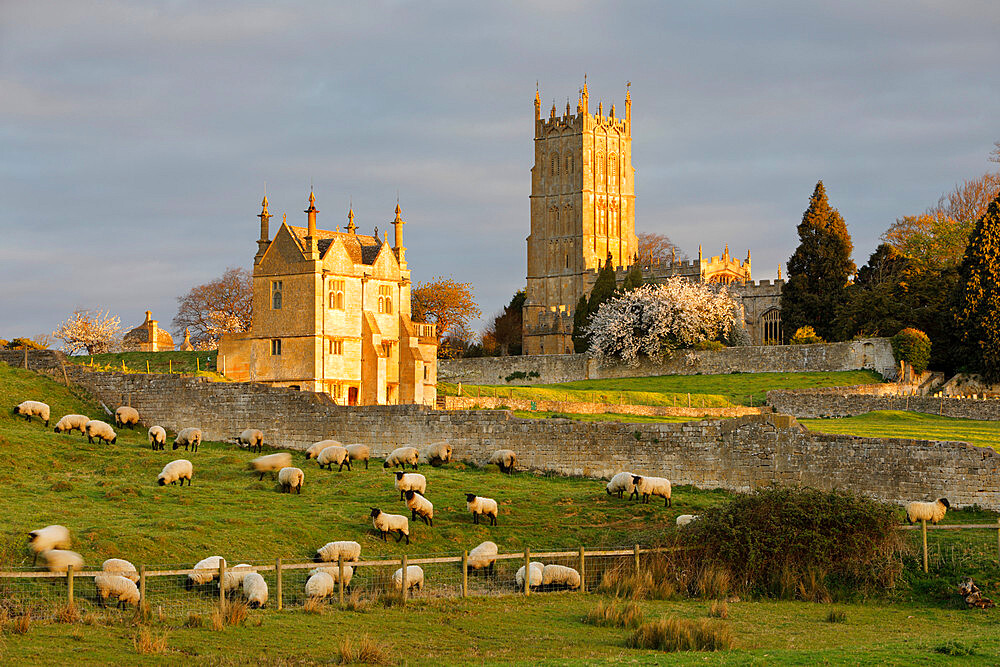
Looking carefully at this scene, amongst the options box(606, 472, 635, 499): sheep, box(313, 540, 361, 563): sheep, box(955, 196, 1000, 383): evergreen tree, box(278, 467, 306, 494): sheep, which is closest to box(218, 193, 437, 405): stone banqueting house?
box(278, 467, 306, 494): sheep

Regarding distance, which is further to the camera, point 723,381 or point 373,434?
point 723,381

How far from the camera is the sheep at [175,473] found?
2916 centimetres

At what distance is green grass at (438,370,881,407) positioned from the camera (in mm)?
56969

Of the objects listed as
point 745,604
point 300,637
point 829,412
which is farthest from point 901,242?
point 300,637

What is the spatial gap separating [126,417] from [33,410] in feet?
10.1

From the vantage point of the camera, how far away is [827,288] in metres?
76.2

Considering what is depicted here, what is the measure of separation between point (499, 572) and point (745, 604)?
4.69 metres

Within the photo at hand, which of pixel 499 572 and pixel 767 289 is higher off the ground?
pixel 767 289

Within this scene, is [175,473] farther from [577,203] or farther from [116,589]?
[577,203]

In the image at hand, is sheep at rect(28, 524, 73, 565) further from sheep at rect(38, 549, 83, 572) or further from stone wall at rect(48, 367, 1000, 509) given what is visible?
stone wall at rect(48, 367, 1000, 509)

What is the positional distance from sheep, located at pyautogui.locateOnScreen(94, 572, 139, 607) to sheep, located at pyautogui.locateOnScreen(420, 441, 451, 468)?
16.4 meters

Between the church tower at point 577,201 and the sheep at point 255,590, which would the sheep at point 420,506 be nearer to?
the sheep at point 255,590

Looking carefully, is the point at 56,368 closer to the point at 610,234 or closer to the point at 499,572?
the point at 499,572

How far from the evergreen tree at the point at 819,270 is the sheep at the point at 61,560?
61160mm
